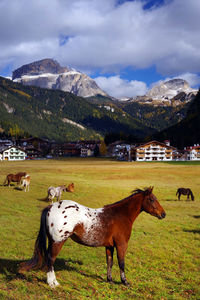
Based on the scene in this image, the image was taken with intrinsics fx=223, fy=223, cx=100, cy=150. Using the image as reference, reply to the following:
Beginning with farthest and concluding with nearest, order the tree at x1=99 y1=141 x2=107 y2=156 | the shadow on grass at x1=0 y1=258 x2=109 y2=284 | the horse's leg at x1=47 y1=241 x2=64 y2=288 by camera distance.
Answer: the tree at x1=99 y1=141 x2=107 y2=156 → the shadow on grass at x1=0 y1=258 x2=109 y2=284 → the horse's leg at x1=47 y1=241 x2=64 y2=288

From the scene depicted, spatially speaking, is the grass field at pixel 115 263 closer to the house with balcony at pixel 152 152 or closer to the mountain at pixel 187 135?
the house with balcony at pixel 152 152

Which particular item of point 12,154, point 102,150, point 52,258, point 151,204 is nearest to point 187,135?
point 102,150

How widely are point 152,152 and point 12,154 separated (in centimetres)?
8974

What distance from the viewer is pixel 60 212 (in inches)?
315

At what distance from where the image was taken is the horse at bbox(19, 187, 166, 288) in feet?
26.0

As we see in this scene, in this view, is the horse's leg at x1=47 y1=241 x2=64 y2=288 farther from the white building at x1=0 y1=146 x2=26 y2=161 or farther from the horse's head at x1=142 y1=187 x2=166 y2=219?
the white building at x1=0 y1=146 x2=26 y2=161

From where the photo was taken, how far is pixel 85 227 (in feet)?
27.3

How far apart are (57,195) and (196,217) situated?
1429cm

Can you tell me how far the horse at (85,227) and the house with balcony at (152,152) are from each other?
130837 mm

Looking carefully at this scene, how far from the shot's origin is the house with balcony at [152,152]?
458ft

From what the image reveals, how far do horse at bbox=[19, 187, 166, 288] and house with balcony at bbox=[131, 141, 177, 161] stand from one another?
13084 cm

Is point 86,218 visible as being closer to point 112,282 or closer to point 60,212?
point 60,212

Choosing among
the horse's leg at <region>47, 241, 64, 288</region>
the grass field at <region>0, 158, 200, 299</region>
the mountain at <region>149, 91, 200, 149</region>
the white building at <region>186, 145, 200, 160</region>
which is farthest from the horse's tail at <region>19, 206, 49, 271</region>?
the mountain at <region>149, 91, 200, 149</region>

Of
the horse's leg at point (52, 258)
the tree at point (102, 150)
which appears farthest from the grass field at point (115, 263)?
the tree at point (102, 150)
